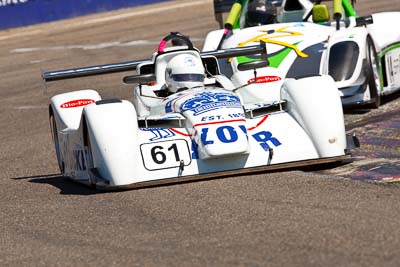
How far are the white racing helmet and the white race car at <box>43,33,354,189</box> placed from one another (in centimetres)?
43

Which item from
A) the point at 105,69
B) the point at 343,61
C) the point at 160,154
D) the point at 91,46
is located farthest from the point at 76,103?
the point at 91,46

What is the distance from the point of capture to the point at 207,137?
9.00 metres

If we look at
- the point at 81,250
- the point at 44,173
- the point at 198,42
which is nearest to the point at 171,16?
the point at 198,42

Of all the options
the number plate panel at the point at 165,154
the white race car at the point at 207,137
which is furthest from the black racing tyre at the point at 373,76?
the number plate panel at the point at 165,154

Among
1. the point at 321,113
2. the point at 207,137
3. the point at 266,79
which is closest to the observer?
the point at 207,137

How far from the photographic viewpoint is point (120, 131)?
905 centimetres

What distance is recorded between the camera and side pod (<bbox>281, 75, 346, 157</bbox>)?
9.21 meters

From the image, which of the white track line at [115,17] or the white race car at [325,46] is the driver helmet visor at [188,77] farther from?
the white track line at [115,17]

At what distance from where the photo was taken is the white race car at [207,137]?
354 inches

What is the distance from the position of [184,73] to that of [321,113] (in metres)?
1.62

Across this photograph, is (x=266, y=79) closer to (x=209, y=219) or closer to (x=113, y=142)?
(x=113, y=142)

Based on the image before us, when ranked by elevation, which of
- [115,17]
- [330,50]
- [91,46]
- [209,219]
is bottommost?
[115,17]

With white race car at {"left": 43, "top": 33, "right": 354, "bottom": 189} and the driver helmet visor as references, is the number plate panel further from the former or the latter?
the driver helmet visor

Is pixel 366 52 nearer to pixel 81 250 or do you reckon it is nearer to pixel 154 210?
pixel 154 210
